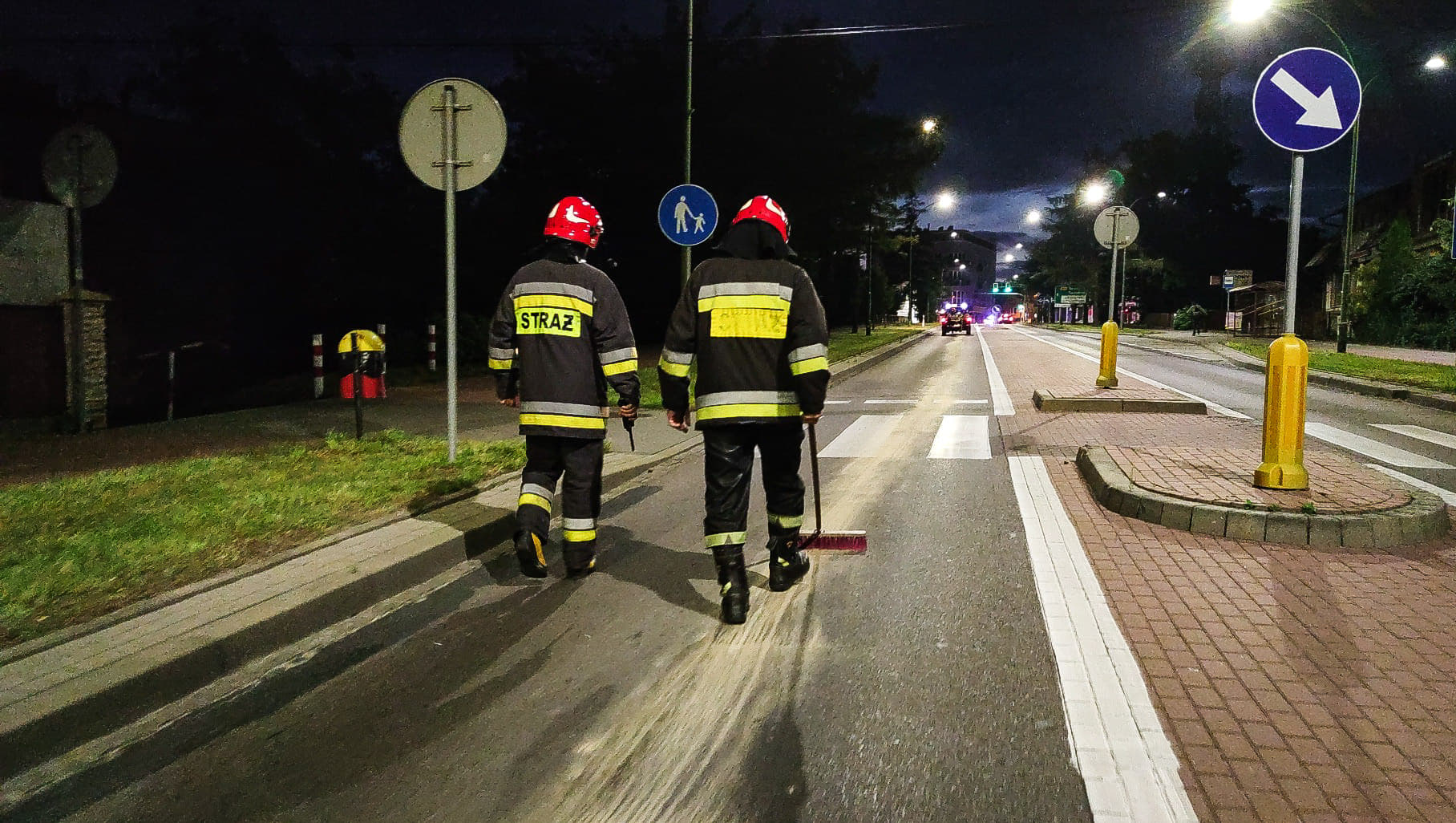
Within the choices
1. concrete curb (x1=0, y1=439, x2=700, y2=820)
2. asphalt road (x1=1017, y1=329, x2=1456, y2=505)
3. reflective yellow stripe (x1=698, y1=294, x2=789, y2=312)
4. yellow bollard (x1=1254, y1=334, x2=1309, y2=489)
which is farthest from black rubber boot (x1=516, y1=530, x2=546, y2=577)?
asphalt road (x1=1017, y1=329, x2=1456, y2=505)

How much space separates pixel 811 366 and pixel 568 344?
54.4 inches

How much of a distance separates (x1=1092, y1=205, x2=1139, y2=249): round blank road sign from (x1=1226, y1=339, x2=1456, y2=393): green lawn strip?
2.58 metres

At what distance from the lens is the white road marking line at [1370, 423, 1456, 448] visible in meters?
10.2

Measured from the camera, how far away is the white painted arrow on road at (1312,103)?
6.46 meters

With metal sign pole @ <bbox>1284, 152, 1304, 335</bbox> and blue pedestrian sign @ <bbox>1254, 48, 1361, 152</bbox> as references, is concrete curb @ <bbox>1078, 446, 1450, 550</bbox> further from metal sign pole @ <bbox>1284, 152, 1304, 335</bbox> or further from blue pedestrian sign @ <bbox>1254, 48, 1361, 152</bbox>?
blue pedestrian sign @ <bbox>1254, 48, 1361, 152</bbox>

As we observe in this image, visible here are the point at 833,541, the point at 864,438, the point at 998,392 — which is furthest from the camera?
the point at 998,392

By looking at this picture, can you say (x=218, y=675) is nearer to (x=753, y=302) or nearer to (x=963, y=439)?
(x=753, y=302)

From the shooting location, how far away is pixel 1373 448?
9.56 metres

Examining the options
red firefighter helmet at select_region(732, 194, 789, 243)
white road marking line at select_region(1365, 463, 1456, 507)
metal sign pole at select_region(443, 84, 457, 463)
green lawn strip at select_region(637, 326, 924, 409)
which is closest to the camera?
red firefighter helmet at select_region(732, 194, 789, 243)

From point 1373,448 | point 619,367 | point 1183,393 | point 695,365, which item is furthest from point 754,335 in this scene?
point 1183,393

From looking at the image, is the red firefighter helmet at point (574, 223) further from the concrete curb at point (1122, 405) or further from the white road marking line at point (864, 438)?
the concrete curb at point (1122, 405)

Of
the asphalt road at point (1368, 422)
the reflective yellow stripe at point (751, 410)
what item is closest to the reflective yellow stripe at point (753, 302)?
the reflective yellow stripe at point (751, 410)

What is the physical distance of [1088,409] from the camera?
1280cm

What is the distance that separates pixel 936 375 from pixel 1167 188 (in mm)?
69968
